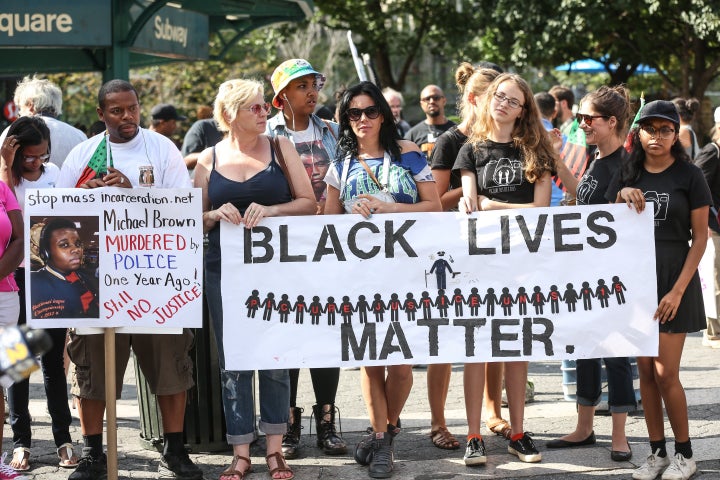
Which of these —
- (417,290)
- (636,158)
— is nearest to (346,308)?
(417,290)

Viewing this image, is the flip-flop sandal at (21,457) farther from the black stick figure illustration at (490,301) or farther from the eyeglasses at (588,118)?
the eyeglasses at (588,118)

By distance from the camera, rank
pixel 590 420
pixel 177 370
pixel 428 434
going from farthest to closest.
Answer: pixel 428 434 < pixel 590 420 < pixel 177 370

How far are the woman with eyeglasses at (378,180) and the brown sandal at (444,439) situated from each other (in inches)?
19.4

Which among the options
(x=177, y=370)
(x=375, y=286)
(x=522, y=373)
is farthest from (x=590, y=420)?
(x=177, y=370)

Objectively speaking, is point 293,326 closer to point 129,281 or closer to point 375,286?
point 375,286

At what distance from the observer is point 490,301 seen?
19.0ft

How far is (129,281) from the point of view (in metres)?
5.52

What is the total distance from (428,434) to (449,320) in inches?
50.3

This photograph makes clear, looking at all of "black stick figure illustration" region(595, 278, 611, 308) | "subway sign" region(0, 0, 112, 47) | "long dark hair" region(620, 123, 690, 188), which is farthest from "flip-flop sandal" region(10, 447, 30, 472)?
"subway sign" region(0, 0, 112, 47)

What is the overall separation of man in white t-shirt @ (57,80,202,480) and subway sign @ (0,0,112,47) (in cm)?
408

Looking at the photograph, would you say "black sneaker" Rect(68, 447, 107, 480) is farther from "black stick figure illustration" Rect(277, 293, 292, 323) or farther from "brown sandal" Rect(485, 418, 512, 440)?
"brown sandal" Rect(485, 418, 512, 440)

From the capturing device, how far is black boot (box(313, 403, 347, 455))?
644 cm

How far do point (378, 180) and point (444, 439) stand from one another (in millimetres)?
1605

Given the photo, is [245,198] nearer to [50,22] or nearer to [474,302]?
[474,302]
